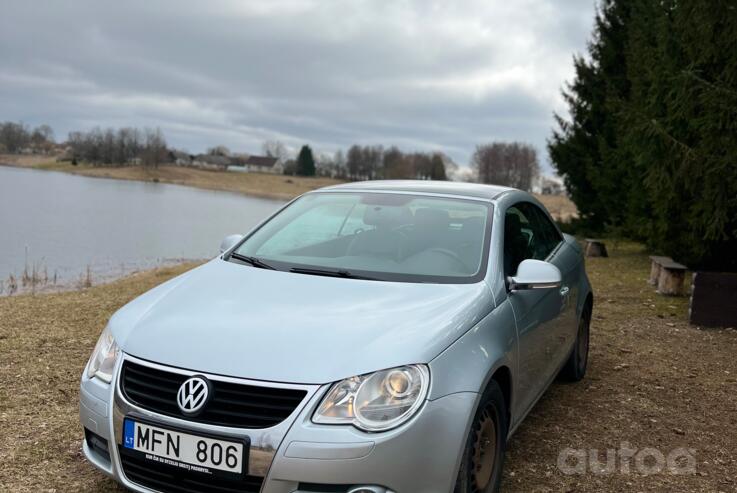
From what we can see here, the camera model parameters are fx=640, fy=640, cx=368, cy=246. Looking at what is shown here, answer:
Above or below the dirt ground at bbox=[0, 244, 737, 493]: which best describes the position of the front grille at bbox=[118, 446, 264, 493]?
above

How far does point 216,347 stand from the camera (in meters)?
2.68

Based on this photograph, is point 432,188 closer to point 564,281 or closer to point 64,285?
point 564,281

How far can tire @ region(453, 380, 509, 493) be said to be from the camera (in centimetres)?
275

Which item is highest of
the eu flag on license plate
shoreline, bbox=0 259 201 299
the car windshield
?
the car windshield

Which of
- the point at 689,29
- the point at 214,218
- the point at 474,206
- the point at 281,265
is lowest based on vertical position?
the point at 214,218

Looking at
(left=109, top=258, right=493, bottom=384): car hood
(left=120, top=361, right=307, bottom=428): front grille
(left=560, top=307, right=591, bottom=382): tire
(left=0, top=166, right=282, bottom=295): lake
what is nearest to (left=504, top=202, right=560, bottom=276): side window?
(left=109, top=258, right=493, bottom=384): car hood

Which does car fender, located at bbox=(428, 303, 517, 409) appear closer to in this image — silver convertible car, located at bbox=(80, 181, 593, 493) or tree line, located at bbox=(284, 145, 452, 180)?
silver convertible car, located at bbox=(80, 181, 593, 493)

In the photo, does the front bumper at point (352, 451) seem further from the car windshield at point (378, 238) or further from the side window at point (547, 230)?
the side window at point (547, 230)

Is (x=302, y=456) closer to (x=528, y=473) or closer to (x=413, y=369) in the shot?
(x=413, y=369)

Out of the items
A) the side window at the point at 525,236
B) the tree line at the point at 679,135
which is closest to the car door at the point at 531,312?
the side window at the point at 525,236

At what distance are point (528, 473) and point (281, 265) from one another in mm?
1872

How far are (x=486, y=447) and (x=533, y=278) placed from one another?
95cm

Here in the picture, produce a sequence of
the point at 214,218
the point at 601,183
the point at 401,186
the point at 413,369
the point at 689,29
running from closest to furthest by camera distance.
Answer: the point at 413,369, the point at 401,186, the point at 689,29, the point at 601,183, the point at 214,218

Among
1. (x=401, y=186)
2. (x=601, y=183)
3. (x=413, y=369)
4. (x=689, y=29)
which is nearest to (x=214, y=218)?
(x=601, y=183)
